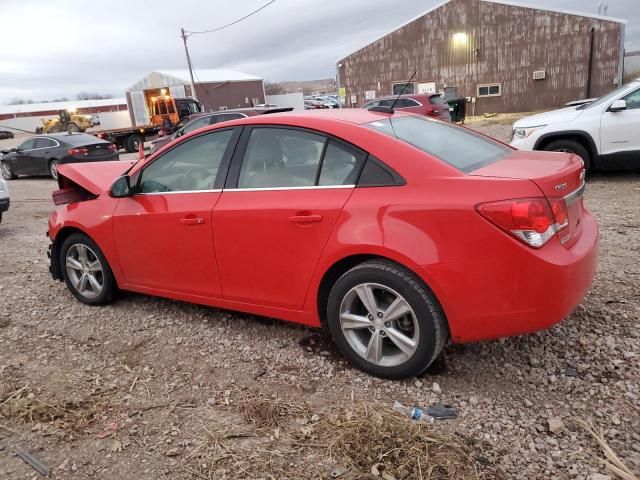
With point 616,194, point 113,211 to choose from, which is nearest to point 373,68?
point 616,194

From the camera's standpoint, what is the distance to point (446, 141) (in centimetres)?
327

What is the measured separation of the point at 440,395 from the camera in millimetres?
2867

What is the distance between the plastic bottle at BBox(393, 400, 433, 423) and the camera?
2.66 metres

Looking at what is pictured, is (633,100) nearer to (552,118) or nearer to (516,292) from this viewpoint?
(552,118)

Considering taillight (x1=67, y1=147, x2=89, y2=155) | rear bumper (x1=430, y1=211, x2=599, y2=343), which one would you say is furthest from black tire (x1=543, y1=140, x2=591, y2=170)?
taillight (x1=67, y1=147, x2=89, y2=155)

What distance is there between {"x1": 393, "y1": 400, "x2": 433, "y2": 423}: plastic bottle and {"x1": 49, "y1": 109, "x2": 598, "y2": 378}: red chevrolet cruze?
0.22 metres

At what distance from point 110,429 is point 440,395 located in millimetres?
1851

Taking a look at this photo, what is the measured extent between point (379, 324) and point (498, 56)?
29.2 m

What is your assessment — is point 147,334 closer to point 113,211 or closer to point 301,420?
point 113,211

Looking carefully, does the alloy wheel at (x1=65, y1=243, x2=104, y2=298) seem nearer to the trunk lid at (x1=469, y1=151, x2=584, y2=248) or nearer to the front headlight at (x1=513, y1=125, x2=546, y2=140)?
the trunk lid at (x1=469, y1=151, x2=584, y2=248)

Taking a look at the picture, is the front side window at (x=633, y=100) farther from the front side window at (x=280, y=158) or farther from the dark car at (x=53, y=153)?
the dark car at (x=53, y=153)

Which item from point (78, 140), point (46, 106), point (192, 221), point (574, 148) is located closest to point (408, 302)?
point (192, 221)

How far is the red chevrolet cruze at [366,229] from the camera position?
8.42 feet

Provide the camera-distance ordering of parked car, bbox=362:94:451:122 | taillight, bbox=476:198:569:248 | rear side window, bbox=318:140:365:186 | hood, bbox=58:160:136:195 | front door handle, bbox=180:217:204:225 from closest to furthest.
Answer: taillight, bbox=476:198:569:248 → rear side window, bbox=318:140:365:186 → front door handle, bbox=180:217:204:225 → hood, bbox=58:160:136:195 → parked car, bbox=362:94:451:122
